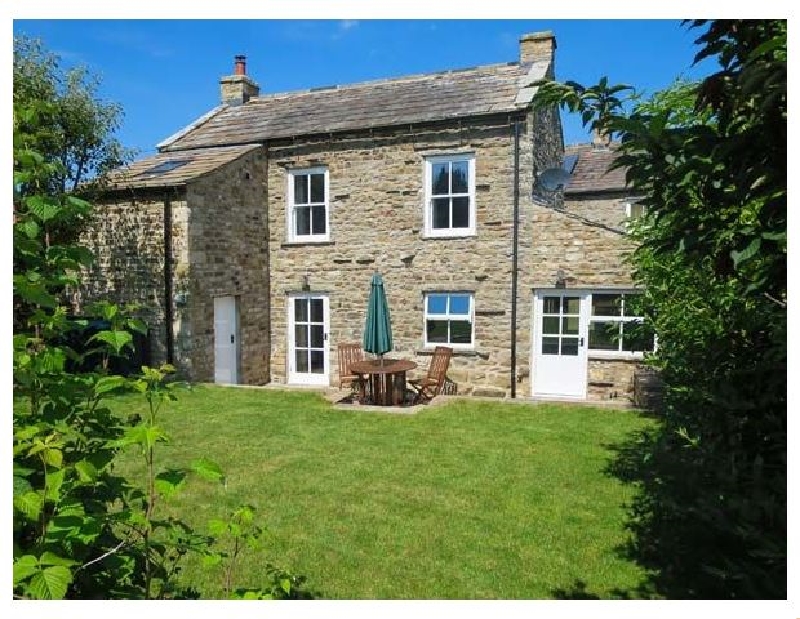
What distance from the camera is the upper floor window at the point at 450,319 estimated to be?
41.5 ft

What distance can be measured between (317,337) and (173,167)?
564 cm

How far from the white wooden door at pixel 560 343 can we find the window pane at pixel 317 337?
5612 mm

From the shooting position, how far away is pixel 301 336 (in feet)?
47.1

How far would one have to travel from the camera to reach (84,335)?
11438 mm

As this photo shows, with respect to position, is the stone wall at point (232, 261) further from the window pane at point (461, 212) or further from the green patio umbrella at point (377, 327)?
the window pane at point (461, 212)

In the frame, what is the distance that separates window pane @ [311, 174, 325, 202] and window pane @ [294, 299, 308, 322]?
2.78 m

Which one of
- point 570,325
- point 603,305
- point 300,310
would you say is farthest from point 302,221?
point 603,305

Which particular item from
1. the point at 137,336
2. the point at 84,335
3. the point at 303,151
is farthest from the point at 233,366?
the point at 303,151

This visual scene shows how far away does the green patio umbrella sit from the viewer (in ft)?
34.1

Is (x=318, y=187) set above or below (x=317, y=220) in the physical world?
above

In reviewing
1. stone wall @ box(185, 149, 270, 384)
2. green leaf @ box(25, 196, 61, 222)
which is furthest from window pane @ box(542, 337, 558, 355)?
green leaf @ box(25, 196, 61, 222)

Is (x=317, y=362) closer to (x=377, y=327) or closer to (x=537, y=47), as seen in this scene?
(x=377, y=327)
